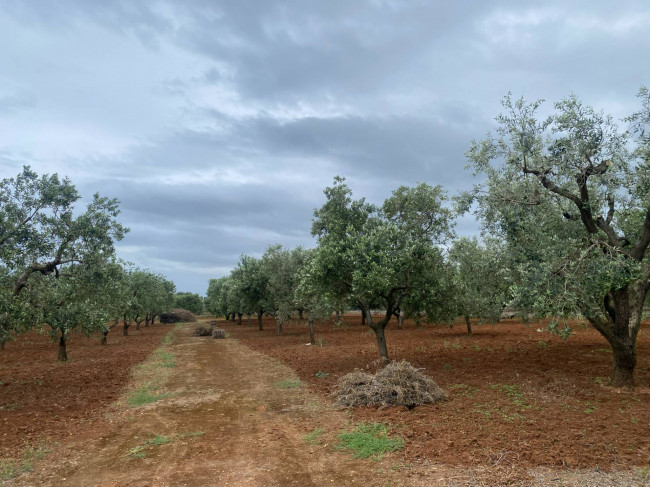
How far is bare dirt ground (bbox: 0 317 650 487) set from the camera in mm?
7922

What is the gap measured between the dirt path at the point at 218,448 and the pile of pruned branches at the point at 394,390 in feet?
3.36

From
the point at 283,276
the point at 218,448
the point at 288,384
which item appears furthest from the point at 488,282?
the point at 283,276

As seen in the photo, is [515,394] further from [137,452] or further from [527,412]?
[137,452]

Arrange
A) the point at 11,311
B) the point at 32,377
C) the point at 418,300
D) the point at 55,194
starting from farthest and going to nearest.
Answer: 1. the point at 32,377
2. the point at 418,300
3. the point at 55,194
4. the point at 11,311

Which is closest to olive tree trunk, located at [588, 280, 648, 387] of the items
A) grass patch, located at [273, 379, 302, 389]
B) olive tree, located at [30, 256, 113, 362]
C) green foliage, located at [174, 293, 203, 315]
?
grass patch, located at [273, 379, 302, 389]

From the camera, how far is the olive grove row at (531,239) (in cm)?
1213

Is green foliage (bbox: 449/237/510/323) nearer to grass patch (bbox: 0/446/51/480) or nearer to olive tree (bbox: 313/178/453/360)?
olive tree (bbox: 313/178/453/360)

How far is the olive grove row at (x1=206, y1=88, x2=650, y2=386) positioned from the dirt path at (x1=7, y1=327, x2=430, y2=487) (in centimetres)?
612

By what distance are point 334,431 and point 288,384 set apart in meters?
7.14

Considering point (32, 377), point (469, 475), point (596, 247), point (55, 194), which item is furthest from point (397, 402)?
point (32, 377)

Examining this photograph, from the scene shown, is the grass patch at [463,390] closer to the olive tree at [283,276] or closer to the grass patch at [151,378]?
the grass patch at [151,378]

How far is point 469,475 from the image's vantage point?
7578 millimetres

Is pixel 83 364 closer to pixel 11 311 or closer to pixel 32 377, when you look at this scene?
pixel 32 377

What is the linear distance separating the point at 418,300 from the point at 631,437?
10.7m
